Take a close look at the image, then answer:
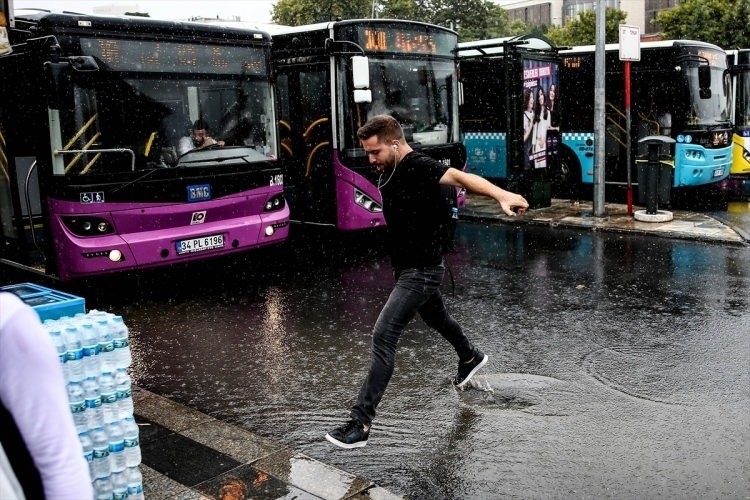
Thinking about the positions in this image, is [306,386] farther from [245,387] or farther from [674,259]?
[674,259]

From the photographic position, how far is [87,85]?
330 inches

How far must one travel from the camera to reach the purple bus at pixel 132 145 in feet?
27.3

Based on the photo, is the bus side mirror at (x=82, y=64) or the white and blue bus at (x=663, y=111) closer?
the bus side mirror at (x=82, y=64)

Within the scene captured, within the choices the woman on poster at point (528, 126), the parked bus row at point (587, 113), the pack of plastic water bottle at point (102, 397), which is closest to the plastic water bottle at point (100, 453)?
the pack of plastic water bottle at point (102, 397)

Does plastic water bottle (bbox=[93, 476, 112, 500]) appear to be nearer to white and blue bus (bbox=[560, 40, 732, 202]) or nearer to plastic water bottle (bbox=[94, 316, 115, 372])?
plastic water bottle (bbox=[94, 316, 115, 372])

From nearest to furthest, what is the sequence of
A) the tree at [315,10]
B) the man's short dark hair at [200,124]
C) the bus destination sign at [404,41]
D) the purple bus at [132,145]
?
the purple bus at [132,145] → the man's short dark hair at [200,124] → the bus destination sign at [404,41] → the tree at [315,10]

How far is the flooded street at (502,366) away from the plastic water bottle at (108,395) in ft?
4.89

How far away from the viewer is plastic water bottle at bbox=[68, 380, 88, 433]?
144 inches

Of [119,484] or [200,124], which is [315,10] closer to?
[200,124]

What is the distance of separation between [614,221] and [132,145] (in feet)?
27.8

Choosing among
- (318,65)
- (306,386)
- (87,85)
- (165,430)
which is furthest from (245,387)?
(318,65)

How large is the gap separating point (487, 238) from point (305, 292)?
4.44m

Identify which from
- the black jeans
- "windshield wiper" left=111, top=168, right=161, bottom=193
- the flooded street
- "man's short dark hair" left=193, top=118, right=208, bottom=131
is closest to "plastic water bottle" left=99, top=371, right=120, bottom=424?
the flooded street

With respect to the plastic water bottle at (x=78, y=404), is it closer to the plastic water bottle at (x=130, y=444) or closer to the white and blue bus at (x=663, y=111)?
the plastic water bottle at (x=130, y=444)
